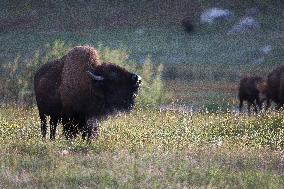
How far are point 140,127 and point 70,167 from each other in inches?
167

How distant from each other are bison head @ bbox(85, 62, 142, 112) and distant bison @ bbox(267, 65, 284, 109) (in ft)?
39.4

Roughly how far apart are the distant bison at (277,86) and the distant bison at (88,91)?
1205 cm

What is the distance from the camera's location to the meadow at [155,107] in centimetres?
824

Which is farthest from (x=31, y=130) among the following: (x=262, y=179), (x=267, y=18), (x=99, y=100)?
(x=267, y=18)

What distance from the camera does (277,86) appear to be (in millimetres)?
23469

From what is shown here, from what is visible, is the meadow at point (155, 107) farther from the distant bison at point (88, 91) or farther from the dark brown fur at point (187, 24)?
the dark brown fur at point (187, 24)

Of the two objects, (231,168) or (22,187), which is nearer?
(22,187)

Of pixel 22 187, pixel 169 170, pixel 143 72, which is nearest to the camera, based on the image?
pixel 22 187

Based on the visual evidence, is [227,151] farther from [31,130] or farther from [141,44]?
[141,44]

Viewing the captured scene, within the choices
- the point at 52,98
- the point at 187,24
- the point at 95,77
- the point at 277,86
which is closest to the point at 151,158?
the point at 95,77

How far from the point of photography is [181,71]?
4616cm

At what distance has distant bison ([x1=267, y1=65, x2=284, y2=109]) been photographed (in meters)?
22.8

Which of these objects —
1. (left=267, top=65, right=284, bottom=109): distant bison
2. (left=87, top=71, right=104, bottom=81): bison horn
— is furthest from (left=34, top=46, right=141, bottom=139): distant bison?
(left=267, top=65, right=284, bottom=109): distant bison

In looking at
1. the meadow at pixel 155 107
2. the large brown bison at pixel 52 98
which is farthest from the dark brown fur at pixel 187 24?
the large brown bison at pixel 52 98
